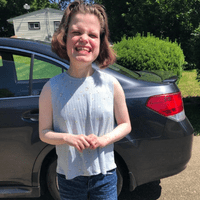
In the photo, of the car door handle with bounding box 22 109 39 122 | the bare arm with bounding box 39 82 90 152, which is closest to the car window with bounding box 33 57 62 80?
the car door handle with bounding box 22 109 39 122

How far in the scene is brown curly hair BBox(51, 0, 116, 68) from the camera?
46.5 inches

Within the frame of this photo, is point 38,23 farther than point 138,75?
Yes

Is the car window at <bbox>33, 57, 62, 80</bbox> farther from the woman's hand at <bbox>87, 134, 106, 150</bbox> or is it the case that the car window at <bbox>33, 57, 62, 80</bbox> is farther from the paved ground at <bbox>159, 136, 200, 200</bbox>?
the paved ground at <bbox>159, 136, 200, 200</bbox>

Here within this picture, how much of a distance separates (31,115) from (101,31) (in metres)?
1.14

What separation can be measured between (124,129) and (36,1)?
48.1 m

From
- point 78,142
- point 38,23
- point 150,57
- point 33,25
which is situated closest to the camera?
point 78,142

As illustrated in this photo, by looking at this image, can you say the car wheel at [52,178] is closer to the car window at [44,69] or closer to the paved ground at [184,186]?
the car window at [44,69]

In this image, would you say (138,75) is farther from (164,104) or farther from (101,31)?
(101,31)

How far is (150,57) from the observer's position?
5750 mm

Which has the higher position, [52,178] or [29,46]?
[29,46]

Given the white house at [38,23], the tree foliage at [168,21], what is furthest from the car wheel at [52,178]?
the white house at [38,23]

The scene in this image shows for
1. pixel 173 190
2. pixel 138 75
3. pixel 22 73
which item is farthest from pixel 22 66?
pixel 173 190

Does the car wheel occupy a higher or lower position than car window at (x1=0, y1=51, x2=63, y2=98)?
lower

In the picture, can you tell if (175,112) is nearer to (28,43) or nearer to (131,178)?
(131,178)
